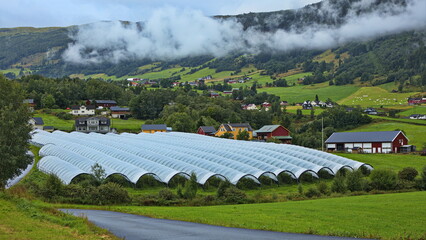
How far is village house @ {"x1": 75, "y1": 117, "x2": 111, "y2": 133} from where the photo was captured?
5276 inches

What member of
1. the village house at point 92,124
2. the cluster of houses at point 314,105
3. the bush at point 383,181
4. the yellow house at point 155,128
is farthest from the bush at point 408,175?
the cluster of houses at point 314,105

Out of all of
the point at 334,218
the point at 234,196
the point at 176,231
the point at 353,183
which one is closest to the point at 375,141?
the point at 353,183

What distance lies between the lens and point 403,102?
595ft

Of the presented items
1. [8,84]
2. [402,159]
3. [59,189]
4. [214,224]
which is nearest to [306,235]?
[214,224]

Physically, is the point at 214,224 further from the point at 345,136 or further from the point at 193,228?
the point at 345,136

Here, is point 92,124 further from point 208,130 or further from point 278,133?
point 278,133

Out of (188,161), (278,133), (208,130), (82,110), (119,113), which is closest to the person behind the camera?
(188,161)

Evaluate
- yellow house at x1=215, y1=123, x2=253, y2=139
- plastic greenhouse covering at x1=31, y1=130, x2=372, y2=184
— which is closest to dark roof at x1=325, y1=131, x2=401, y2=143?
plastic greenhouse covering at x1=31, y1=130, x2=372, y2=184

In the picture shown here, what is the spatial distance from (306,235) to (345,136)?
81531 mm

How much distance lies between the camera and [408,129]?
121562 millimetres

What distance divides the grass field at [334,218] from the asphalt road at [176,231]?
3.47 ft

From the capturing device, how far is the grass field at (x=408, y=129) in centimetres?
10922

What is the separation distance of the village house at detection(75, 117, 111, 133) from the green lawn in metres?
77.9

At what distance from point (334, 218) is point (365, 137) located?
7291 centimetres
